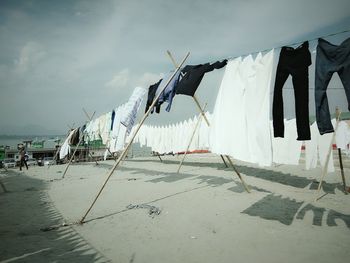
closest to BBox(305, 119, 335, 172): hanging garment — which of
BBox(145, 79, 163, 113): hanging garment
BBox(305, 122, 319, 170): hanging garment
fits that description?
BBox(305, 122, 319, 170): hanging garment

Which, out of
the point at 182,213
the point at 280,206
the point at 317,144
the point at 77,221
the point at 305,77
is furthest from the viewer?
the point at 317,144

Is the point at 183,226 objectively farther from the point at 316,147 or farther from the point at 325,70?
the point at 316,147

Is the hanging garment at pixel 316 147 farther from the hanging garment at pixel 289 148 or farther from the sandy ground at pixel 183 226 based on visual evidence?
the sandy ground at pixel 183 226

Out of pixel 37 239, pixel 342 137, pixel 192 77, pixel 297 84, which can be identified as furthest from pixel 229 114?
pixel 342 137

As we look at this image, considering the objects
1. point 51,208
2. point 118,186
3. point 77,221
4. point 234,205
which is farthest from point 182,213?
point 118,186

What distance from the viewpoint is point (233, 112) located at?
18.3 ft

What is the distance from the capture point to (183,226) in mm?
5211

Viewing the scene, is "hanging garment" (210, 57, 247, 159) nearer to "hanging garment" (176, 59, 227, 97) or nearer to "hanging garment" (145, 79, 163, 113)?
"hanging garment" (176, 59, 227, 97)

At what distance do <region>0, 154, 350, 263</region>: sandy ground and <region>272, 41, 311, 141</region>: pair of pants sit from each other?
1990 mm

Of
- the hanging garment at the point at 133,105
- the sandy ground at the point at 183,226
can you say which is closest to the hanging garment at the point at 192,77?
the hanging garment at the point at 133,105

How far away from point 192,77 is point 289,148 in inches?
235

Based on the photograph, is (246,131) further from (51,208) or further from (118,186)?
(118,186)

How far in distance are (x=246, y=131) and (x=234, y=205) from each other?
2500mm

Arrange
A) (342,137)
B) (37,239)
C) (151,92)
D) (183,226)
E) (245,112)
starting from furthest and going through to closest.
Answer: (342,137) → (151,92) → (245,112) → (183,226) → (37,239)
